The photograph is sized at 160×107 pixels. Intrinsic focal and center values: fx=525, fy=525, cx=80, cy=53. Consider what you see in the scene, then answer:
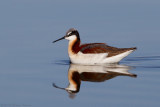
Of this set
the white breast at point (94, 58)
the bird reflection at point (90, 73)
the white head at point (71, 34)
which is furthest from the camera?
the white head at point (71, 34)

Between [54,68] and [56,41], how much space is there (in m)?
2.17

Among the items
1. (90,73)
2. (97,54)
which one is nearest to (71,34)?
(97,54)

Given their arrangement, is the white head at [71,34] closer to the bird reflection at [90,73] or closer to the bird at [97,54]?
the bird at [97,54]

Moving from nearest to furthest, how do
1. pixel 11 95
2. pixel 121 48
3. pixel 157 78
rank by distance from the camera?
pixel 11 95, pixel 157 78, pixel 121 48

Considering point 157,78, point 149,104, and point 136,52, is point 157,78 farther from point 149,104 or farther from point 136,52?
point 136,52

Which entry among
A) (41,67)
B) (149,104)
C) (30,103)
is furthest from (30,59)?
(149,104)

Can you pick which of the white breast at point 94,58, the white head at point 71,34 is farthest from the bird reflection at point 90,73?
the white head at point 71,34

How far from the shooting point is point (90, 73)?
53.2 feet

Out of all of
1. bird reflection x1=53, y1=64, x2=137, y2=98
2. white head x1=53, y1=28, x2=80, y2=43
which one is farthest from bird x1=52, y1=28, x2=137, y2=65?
white head x1=53, y1=28, x2=80, y2=43

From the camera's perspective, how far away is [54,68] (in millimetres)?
17000

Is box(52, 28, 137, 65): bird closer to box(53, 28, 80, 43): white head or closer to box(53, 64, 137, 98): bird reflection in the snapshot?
box(53, 64, 137, 98): bird reflection

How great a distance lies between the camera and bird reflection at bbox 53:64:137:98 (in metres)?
14.6

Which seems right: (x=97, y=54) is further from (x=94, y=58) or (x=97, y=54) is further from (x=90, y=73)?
(x=90, y=73)

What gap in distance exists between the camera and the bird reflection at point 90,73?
1459cm
